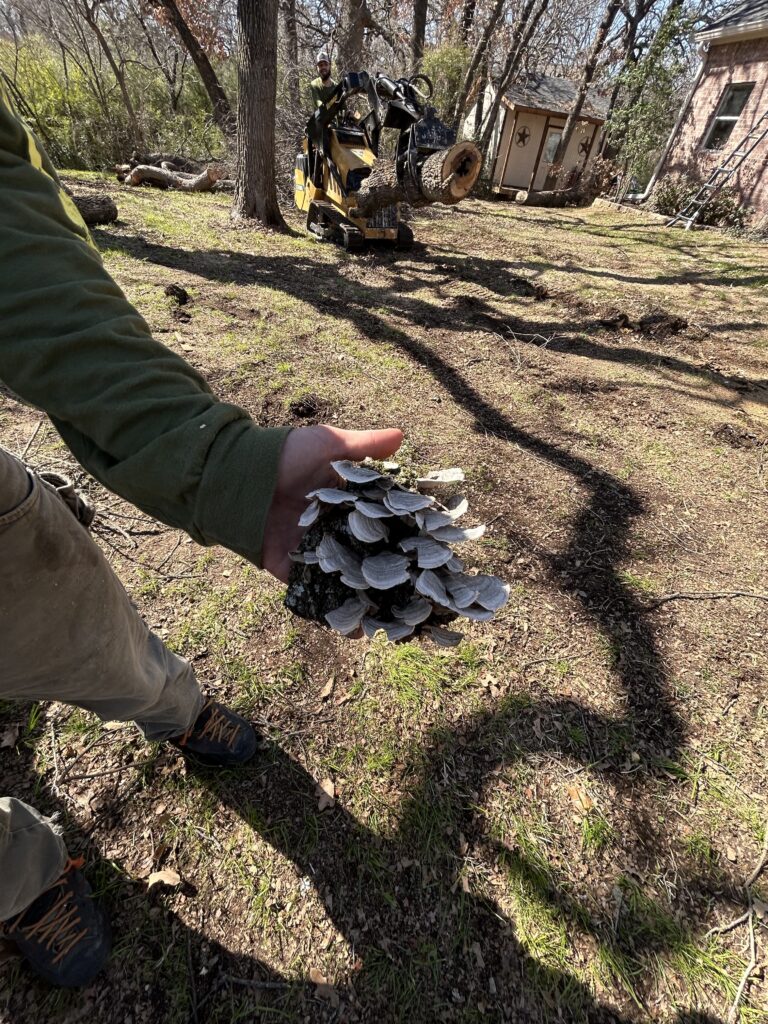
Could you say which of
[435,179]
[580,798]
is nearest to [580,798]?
[580,798]

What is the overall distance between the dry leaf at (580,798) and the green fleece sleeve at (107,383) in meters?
1.67

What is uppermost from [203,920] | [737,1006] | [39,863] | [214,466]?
[214,466]

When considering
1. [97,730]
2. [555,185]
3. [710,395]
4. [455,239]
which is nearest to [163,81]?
[555,185]

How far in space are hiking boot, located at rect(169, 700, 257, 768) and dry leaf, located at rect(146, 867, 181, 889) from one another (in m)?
0.37

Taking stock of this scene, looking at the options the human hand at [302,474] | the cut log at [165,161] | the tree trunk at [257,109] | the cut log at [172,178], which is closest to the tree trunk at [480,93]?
the cut log at [165,161]

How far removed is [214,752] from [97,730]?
0.57 meters

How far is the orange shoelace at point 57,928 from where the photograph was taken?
148 cm

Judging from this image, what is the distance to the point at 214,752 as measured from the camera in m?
1.96

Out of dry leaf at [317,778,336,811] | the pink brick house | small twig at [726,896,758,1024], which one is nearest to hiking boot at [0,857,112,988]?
dry leaf at [317,778,336,811]

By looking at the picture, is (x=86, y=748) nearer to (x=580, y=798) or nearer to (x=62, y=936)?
(x=62, y=936)

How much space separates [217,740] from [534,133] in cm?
2660

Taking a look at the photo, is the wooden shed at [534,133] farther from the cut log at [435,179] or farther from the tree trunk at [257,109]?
the cut log at [435,179]

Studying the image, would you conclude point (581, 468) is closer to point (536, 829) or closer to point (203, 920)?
point (536, 829)

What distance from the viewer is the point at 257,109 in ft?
26.8
